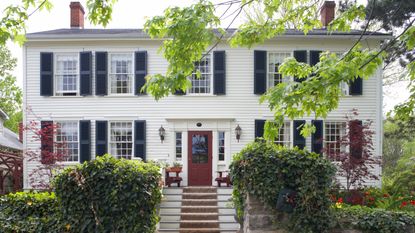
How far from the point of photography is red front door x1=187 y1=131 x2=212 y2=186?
15.8 meters

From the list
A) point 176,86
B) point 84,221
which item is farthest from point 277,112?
point 84,221

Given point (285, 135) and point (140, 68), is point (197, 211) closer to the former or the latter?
point (285, 135)

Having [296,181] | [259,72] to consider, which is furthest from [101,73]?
[296,181]

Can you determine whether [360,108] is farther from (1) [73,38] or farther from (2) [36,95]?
(2) [36,95]

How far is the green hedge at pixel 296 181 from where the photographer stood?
21.4ft

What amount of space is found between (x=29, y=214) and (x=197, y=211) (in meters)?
5.79

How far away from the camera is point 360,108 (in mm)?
15812

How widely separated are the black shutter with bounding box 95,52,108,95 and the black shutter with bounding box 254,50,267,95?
17.3 feet

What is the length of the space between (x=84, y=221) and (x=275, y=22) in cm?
411

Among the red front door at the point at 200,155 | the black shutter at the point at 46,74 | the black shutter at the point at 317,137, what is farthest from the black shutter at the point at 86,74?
the black shutter at the point at 317,137

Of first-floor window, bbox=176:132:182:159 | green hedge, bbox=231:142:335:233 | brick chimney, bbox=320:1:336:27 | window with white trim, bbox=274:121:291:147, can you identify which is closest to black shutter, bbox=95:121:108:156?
first-floor window, bbox=176:132:182:159

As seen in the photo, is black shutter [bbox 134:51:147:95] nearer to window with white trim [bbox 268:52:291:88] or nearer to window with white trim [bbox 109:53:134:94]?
window with white trim [bbox 109:53:134:94]

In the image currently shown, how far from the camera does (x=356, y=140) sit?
14.4 metres

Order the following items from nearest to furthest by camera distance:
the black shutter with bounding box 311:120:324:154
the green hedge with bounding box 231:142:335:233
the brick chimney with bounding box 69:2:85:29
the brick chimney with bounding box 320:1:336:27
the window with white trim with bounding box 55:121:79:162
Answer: the green hedge with bounding box 231:142:335:233 < the black shutter with bounding box 311:120:324:154 < the window with white trim with bounding box 55:121:79:162 < the brick chimney with bounding box 320:1:336:27 < the brick chimney with bounding box 69:2:85:29
